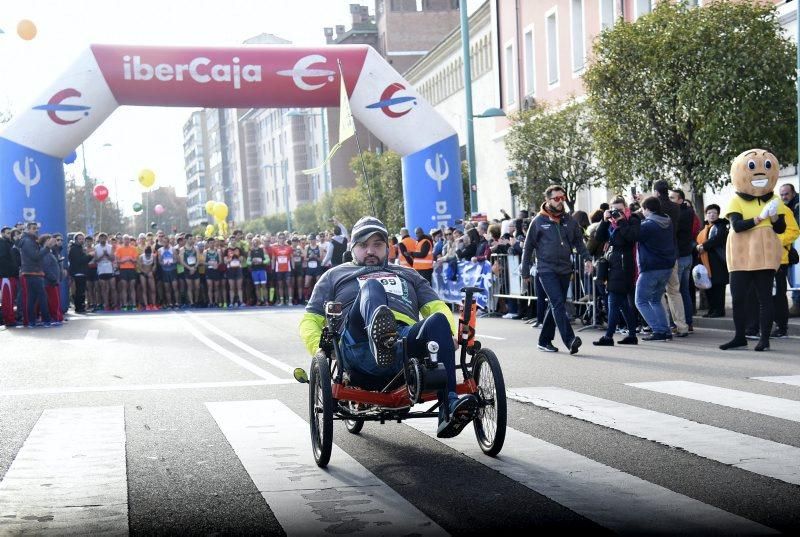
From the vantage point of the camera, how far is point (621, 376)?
1062 cm

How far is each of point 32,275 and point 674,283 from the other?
41.0 feet

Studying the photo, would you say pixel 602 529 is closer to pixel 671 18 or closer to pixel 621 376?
pixel 621 376

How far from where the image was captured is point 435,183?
25.7 m

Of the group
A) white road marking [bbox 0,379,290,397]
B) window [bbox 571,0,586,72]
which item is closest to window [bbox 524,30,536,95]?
window [bbox 571,0,586,72]

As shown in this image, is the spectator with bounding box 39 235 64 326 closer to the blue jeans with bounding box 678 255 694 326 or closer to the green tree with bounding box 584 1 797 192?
the green tree with bounding box 584 1 797 192

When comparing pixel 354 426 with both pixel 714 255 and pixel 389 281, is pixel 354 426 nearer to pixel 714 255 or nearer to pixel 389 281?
pixel 389 281

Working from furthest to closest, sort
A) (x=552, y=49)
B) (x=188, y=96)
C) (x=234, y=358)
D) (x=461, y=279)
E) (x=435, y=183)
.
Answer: (x=552, y=49)
(x=435, y=183)
(x=188, y=96)
(x=461, y=279)
(x=234, y=358)

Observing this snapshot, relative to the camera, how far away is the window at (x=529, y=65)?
39588 millimetres

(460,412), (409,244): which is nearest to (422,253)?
(409,244)

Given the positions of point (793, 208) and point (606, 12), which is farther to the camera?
point (606, 12)

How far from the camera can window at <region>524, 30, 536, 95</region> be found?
39588 millimetres

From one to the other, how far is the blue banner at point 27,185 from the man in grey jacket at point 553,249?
13.9 meters

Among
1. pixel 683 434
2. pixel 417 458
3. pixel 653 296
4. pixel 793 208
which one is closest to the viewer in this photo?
pixel 417 458

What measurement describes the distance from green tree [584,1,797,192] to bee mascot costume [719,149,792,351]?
6.95 meters
